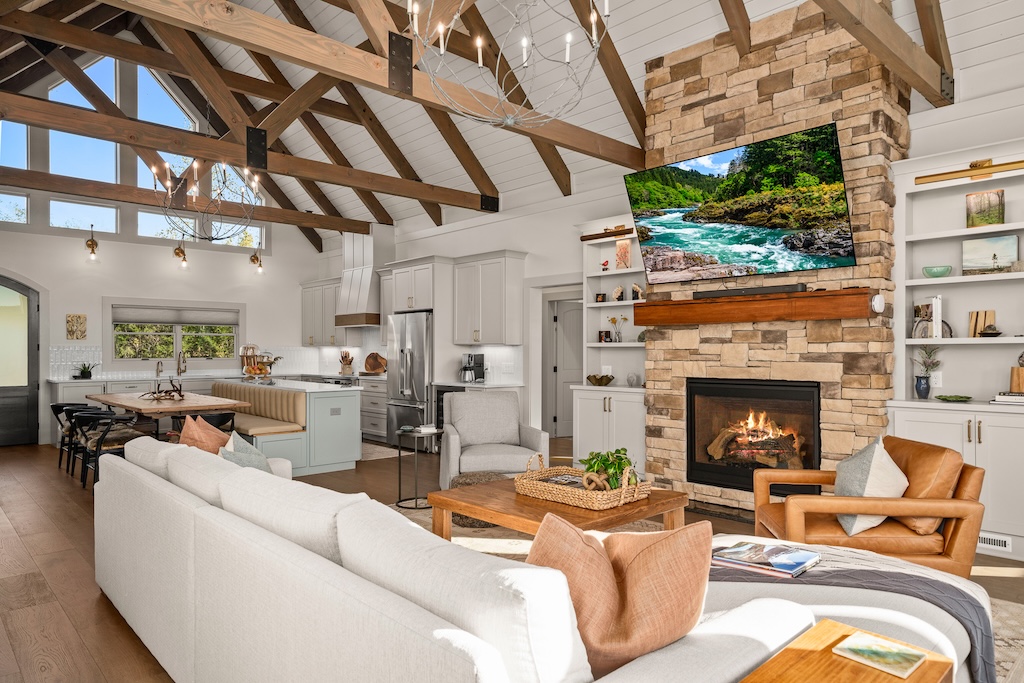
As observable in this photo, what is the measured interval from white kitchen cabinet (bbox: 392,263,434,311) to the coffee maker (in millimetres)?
848

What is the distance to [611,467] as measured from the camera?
352cm

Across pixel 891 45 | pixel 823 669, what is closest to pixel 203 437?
pixel 823 669

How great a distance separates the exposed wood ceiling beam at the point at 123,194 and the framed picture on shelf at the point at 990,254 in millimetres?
6674

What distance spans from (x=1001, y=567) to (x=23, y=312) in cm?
1122

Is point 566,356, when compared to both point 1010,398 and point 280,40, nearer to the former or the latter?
point 1010,398

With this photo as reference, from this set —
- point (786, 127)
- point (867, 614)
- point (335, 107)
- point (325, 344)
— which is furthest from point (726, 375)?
point (325, 344)

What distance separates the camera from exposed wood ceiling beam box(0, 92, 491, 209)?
5.68 m

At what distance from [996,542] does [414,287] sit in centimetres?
671

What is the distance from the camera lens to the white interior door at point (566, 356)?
30.4ft

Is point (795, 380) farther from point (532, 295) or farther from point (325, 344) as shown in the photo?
point (325, 344)

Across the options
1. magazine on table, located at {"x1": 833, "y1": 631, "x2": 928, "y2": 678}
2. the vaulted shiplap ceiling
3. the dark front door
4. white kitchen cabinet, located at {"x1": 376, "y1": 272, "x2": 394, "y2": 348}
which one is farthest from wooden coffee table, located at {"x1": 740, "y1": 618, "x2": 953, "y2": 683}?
the dark front door

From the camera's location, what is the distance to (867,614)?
1.97 metres

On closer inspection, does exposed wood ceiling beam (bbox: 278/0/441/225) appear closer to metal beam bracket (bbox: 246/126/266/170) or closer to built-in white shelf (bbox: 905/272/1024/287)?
metal beam bracket (bbox: 246/126/266/170)

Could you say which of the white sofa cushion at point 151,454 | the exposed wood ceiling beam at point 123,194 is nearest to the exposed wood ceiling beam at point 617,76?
the exposed wood ceiling beam at point 123,194
